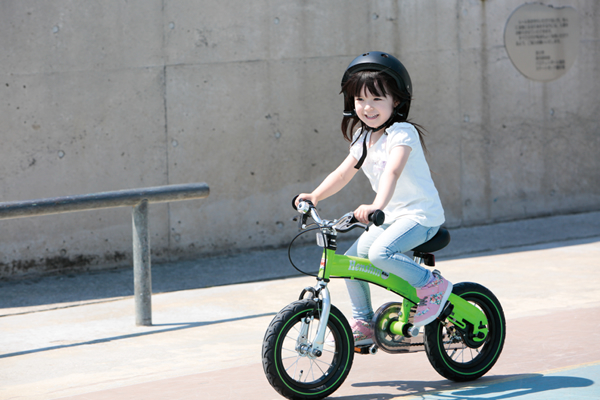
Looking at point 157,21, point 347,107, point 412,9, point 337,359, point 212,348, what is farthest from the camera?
point 412,9

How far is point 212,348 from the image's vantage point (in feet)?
17.0

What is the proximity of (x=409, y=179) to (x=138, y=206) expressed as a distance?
219 cm

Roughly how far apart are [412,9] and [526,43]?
4.94ft

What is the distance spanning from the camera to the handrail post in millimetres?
5676

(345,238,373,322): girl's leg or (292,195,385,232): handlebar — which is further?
(345,238,373,322): girl's leg

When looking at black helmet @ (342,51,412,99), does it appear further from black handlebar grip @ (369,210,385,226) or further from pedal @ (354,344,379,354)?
pedal @ (354,344,379,354)

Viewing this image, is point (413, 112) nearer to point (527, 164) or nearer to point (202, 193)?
point (527, 164)

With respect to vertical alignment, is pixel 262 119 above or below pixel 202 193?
above

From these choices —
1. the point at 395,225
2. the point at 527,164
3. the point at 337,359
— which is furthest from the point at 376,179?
the point at 527,164

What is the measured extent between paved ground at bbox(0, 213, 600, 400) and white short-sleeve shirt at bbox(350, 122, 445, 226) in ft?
2.89

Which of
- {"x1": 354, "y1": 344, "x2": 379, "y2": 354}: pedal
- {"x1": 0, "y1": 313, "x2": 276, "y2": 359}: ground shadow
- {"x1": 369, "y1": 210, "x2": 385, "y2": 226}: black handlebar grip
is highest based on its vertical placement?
{"x1": 369, "y1": 210, "x2": 385, "y2": 226}: black handlebar grip

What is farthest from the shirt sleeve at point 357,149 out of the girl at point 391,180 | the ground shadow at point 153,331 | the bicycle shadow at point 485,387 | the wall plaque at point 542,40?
the wall plaque at point 542,40

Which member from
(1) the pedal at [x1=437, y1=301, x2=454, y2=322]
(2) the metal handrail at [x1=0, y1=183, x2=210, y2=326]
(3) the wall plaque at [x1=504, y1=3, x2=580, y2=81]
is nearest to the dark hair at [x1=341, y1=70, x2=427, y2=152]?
(1) the pedal at [x1=437, y1=301, x2=454, y2=322]

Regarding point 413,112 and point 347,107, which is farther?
point 413,112
